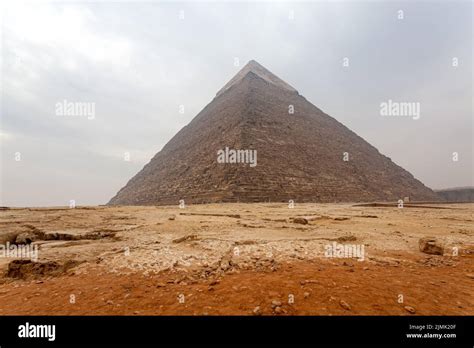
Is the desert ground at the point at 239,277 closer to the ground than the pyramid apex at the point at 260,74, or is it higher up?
closer to the ground

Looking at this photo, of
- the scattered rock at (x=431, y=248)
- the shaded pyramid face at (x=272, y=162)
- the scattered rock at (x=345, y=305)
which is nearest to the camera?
the scattered rock at (x=345, y=305)

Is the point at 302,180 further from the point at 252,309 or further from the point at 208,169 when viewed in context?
the point at 252,309

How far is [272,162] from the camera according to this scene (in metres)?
19.7

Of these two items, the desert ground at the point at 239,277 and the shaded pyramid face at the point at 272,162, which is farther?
the shaded pyramid face at the point at 272,162

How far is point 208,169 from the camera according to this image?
20203mm

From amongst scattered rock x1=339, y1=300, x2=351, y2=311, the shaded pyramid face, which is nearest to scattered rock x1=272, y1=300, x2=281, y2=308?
scattered rock x1=339, y1=300, x2=351, y2=311

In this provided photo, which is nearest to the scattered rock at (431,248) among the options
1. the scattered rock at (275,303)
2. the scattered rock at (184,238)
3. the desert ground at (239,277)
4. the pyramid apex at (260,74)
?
the desert ground at (239,277)

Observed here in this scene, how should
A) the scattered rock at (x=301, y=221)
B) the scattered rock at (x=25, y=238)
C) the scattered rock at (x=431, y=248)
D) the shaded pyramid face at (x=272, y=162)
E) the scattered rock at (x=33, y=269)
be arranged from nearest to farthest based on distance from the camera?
the scattered rock at (x=33, y=269) < the scattered rock at (x=431, y=248) < the scattered rock at (x=25, y=238) < the scattered rock at (x=301, y=221) < the shaded pyramid face at (x=272, y=162)

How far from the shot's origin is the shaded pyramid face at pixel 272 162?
17750 mm

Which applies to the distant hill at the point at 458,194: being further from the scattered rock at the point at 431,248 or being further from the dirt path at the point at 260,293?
the dirt path at the point at 260,293

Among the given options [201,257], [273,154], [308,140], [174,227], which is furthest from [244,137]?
[201,257]

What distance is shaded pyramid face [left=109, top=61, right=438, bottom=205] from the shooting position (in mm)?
17750

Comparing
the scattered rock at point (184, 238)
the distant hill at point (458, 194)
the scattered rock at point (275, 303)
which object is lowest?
the distant hill at point (458, 194)

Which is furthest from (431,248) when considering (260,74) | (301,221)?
(260,74)
